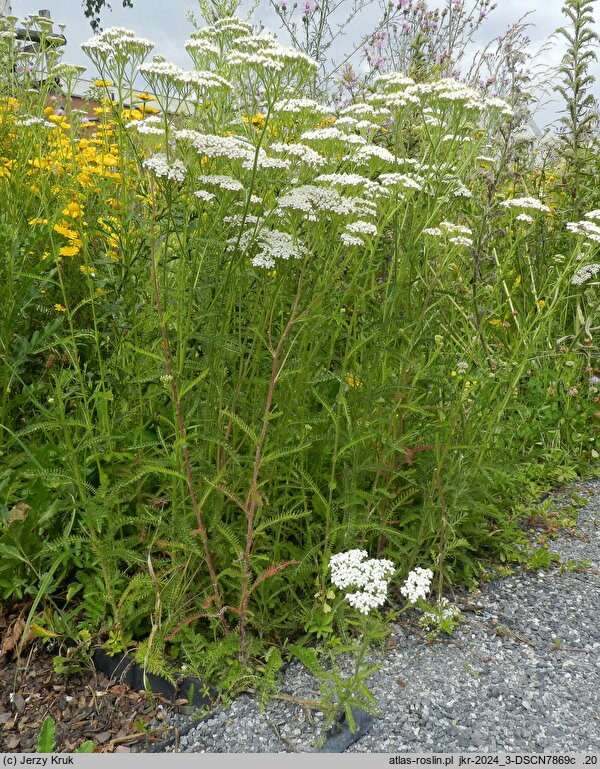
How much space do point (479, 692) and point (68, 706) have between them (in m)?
1.32

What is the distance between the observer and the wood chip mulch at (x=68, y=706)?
2.10m

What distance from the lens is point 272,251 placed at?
6.43ft

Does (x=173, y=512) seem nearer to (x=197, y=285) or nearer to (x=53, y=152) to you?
(x=197, y=285)

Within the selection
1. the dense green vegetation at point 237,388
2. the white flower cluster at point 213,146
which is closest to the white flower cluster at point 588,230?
the dense green vegetation at point 237,388

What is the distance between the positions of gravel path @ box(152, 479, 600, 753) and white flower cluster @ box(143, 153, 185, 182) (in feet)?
5.21

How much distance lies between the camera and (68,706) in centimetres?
223

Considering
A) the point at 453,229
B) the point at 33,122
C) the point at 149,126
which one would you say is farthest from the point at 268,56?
the point at 33,122

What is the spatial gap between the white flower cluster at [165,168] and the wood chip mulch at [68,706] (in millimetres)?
1555

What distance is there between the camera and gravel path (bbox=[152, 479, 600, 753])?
205 cm

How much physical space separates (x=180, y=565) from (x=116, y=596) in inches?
→ 12.4

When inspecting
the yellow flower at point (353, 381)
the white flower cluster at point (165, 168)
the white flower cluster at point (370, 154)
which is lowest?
the yellow flower at point (353, 381)

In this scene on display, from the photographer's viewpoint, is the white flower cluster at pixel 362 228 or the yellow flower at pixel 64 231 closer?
the white flower cluster at pixel 362 228

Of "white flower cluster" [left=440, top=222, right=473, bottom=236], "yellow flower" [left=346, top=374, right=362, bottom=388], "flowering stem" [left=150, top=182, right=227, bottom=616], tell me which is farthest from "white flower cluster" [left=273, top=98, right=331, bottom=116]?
"yellow flower" [left=346, top=374, right=362, bottom=388]

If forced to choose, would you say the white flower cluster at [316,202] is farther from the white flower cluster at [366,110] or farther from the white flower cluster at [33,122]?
the white flower cluster at [33,122]
